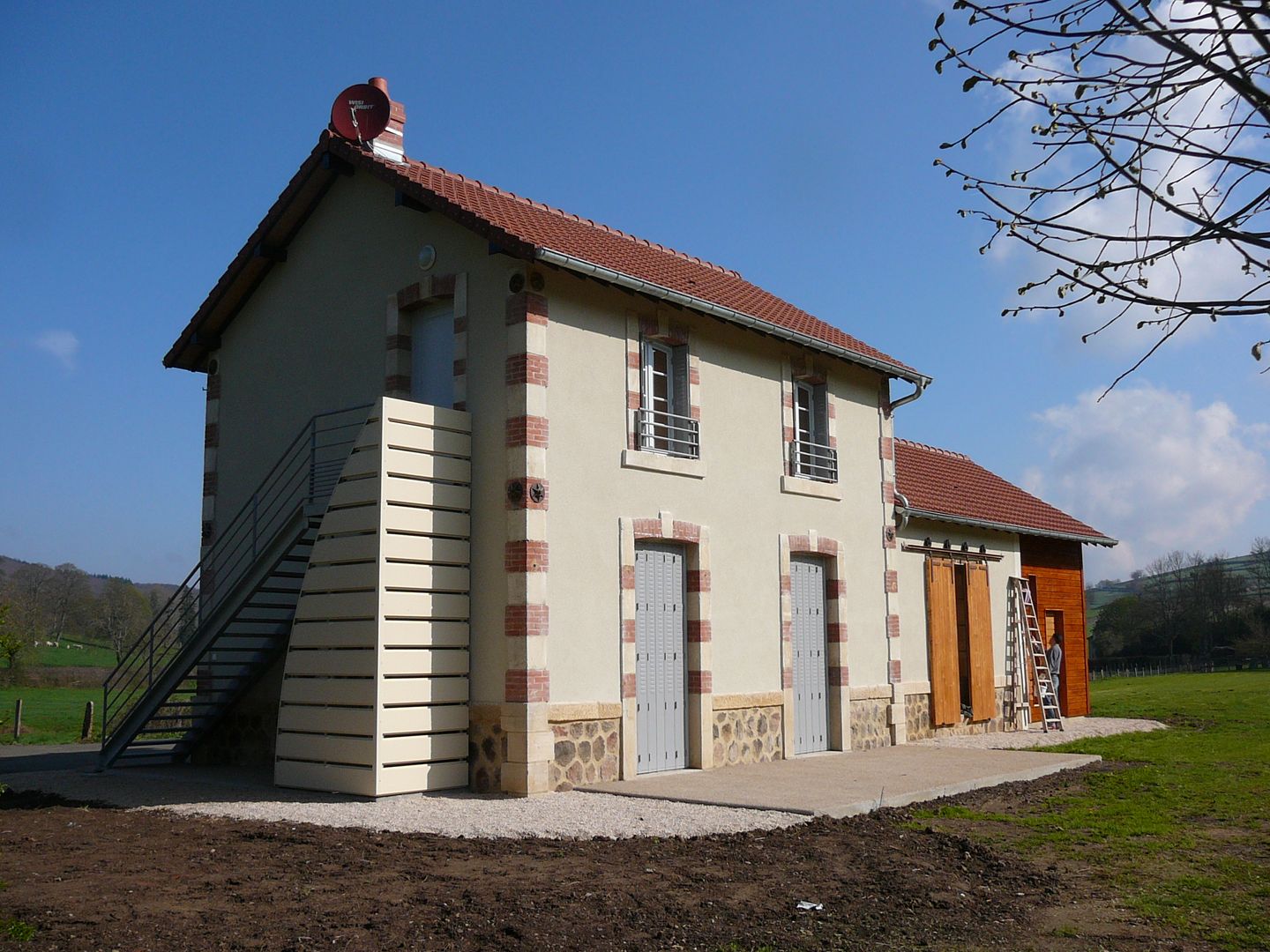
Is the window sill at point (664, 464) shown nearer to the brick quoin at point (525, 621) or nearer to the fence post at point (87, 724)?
the brick quoin at point (525, 621)

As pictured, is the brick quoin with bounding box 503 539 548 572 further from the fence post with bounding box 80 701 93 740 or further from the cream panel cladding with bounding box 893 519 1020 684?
the fence post with bounding box 80 701 93 740

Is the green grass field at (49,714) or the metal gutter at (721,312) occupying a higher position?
the metal gutter at (721,312)

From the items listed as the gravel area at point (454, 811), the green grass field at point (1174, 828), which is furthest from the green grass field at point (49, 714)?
the green grass field at point (1174, 828)

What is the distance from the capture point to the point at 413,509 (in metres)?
10.7

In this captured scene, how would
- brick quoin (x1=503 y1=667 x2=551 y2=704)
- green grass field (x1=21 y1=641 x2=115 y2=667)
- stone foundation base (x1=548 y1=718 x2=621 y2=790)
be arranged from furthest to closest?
green grass field (x1=21 y1=641 x2=115 y2=667) → stone foundation base (x1=548 y1=718 x2=621 y2=790) → brick quoin (x1=503 y1=667 x2=551 y2=704)

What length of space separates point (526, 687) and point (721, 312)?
15.6ft

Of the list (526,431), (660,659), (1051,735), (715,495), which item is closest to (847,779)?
(660,659)

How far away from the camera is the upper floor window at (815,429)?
1501 cm

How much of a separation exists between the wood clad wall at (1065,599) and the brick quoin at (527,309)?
11691mm

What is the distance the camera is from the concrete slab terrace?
385 inches

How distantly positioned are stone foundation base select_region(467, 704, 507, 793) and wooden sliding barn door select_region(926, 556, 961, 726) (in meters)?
8.31

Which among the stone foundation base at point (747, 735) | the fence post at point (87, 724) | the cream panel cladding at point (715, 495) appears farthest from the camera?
the fence post at point (87, 724)

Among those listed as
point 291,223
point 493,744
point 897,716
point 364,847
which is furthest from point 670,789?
point 291,223

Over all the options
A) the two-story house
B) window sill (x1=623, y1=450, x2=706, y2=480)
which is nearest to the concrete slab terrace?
the two-story house
